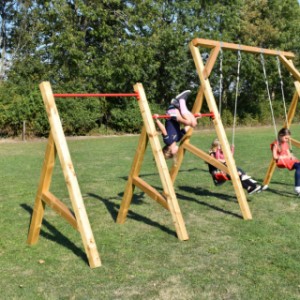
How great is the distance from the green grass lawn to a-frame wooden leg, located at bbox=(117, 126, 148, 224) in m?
0.18

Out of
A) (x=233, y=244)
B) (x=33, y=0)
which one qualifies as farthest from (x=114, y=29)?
(x=233, y=244)

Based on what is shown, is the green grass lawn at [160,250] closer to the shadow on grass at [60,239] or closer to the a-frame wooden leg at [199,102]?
the shadow on grass at [60,239]

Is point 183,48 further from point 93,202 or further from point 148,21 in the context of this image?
point 93,202

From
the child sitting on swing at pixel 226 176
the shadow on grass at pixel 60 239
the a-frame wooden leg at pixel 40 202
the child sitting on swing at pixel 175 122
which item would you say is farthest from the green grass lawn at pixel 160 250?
the child sitting on swing at pixel 175 122

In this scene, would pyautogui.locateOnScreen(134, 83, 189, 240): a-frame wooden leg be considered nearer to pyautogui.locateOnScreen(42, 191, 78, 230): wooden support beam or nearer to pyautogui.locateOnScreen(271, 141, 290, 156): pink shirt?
pyautogui.locateOnScreen(42, 191, 78, 230): wooden support beam

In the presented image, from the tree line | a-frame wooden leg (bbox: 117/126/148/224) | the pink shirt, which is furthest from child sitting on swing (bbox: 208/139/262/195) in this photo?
the tree line

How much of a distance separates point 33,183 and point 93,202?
269 centimetres

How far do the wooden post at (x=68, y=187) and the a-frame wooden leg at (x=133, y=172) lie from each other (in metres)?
1.25

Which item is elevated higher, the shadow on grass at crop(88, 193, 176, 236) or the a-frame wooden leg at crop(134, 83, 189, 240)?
the a-frame wooden leg at crop(134, 83, 189, 240)

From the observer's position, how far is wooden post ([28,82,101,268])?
14.6 ft

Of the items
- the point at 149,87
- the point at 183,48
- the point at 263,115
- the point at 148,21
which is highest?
the point at 148,21

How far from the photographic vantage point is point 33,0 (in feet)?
103

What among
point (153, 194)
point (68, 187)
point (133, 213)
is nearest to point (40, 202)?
point (68, 187)

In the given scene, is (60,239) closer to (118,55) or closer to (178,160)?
(178,160)
